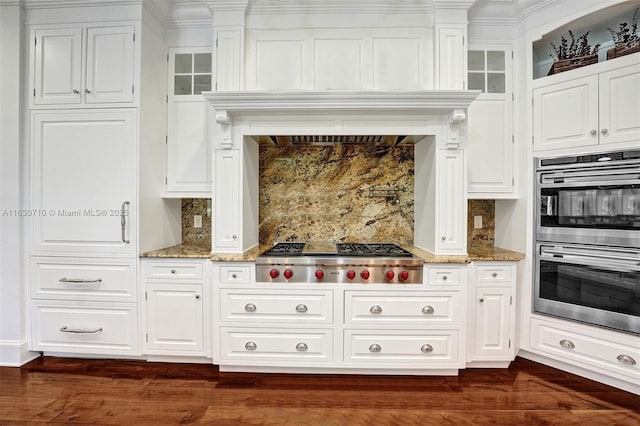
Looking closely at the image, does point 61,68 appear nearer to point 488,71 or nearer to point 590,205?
point 488,71

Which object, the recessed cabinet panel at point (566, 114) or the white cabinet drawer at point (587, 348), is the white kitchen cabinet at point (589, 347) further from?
the recessed cabinet panel at point (566, 114)

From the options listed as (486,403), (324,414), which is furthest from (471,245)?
(324,414)

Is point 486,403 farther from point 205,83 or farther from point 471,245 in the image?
point 205,83

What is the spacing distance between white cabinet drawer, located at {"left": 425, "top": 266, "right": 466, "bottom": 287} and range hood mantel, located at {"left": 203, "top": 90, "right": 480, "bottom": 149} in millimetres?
917

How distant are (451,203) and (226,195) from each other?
67.7 inches

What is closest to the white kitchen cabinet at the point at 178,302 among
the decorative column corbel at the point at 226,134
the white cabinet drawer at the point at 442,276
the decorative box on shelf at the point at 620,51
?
the decorative column corbel at the point at 226,134

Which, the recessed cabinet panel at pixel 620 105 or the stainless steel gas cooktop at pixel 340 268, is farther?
the stainless steel gas cooktop at pixel 340 268

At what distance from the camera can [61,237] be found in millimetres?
2318

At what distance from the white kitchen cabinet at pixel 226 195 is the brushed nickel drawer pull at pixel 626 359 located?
278cm

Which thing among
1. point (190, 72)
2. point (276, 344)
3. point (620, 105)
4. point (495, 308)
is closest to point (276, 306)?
point (276, 344)

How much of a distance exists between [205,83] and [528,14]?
2.74 metres

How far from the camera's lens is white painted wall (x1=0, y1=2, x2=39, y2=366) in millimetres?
2303

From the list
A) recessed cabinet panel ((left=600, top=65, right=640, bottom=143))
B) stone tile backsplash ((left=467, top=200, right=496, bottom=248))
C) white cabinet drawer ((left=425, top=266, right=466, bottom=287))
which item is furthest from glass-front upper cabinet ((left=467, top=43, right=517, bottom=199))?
white cabinet drawer ((left=425, top=266, right=466, bottom=287))

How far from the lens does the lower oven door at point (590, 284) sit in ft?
6.68
